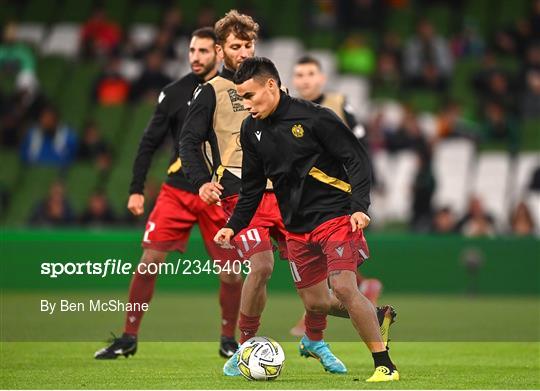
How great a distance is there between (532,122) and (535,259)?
12.7 feet

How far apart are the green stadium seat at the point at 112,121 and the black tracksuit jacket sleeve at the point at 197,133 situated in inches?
469

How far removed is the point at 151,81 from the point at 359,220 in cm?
1408

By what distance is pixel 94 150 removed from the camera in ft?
68.8

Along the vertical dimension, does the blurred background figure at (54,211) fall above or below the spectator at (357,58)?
below

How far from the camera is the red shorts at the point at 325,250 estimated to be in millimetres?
8680

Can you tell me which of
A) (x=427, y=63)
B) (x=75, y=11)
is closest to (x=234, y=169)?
(x=427, y=63)

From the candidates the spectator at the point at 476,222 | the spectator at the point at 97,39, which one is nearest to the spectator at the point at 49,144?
the spectator at the point at 97,39

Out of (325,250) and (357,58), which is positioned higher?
(357,58)

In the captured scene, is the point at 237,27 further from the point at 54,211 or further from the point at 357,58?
the point at 357,58

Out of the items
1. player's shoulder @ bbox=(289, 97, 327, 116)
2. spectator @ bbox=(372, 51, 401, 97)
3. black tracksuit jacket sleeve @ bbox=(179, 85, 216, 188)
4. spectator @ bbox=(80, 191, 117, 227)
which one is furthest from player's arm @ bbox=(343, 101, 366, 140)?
spectator @ bbox=(372, 51, 401, 97)

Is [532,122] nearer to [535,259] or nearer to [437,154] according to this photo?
[437,154]

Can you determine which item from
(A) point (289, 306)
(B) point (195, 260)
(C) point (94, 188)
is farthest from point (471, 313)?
(C) point (94, 188)

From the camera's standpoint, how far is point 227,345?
10.7 meters

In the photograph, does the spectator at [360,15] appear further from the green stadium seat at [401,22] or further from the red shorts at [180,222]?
the red shorts at [180,222]
